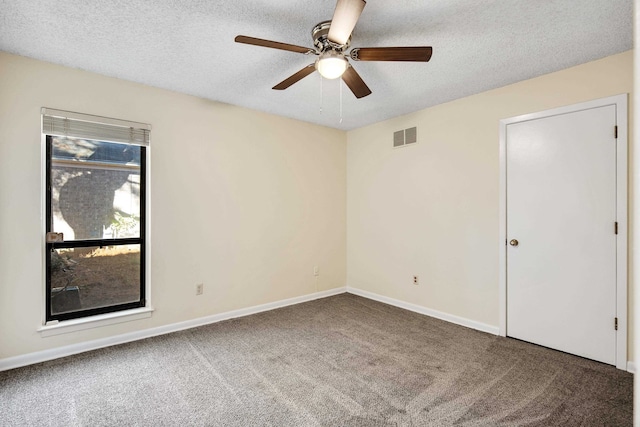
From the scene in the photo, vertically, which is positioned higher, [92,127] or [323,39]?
[323,39]

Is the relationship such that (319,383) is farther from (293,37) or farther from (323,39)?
(293,37)

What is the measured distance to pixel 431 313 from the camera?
3.70 metres

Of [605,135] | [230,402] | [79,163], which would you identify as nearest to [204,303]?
[230,402]

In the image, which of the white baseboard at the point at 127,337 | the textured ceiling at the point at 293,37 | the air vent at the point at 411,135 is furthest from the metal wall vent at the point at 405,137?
the white baseboard at the point at 127,337

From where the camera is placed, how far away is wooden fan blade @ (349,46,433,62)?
1813 millimetres

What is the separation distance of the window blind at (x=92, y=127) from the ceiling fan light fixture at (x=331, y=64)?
2026 millimetres

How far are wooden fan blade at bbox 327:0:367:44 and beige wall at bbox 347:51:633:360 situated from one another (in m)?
2.16

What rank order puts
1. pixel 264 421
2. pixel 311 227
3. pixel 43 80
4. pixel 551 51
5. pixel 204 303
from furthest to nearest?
pixel 311 227, pixel 204 303, pixel 43 80, pixel 551 51, pixel 264 421

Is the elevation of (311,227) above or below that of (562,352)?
above

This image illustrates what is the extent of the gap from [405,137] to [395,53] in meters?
2.18

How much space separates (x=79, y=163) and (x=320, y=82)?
235 centimetres

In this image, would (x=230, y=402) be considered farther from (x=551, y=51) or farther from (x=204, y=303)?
(x=551, y=51)

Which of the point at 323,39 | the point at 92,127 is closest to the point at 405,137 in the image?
the point at 323,39

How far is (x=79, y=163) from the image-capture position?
2.80 metres
